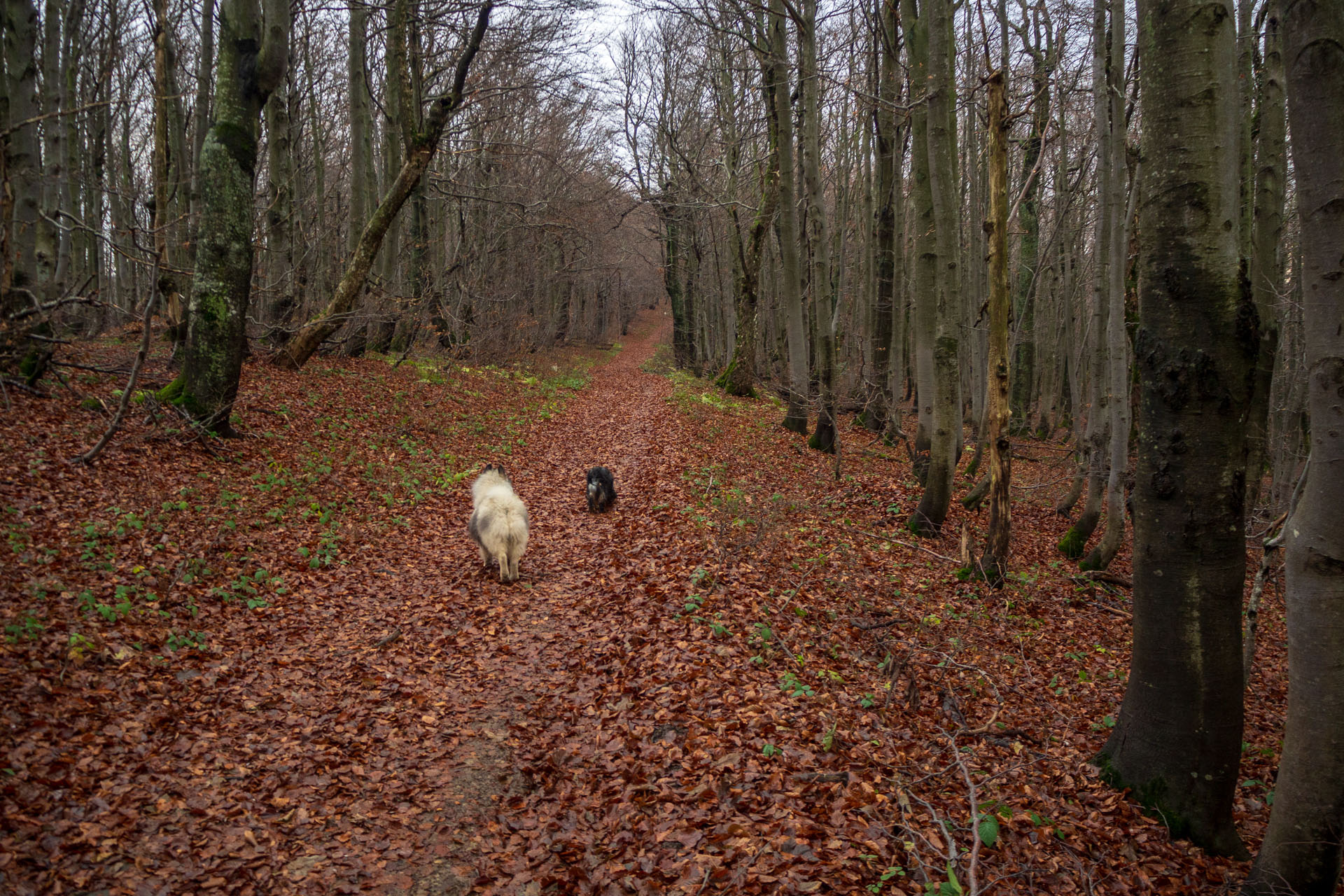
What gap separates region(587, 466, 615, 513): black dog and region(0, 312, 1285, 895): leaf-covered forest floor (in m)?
0.22

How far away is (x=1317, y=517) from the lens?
3.48 metres

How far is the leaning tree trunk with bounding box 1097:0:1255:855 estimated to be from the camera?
409cm

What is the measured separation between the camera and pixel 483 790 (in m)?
4.81

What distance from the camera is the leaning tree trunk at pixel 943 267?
9.88 meters

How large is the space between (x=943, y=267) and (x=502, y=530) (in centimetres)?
745

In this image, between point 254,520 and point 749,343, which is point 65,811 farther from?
point 749,343

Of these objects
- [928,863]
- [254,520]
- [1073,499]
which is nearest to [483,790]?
[928,863]

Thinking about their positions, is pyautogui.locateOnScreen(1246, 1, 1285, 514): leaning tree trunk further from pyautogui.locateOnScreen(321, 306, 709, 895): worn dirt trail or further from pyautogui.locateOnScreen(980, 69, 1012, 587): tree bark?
pyautogui.locateOnScreen(321, 306, 709, 895): worn dirt trail

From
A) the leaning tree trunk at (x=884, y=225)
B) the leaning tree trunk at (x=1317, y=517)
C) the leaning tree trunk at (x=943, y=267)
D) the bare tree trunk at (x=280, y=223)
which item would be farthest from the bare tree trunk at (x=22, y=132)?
the leaning tree trunk at (x=884, y=225)

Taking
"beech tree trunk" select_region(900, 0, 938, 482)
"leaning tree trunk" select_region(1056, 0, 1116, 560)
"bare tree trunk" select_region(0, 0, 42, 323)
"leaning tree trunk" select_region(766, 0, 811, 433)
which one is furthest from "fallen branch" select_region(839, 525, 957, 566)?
"bare tree trunk" select_region(0, 0, 42, 323)

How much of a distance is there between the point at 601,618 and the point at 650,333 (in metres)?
64.2

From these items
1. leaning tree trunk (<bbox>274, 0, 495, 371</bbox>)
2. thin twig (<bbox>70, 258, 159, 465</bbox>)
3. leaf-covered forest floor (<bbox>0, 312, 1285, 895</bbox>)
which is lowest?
leaf-covered forest floor (<bbox>0, 312, 1285, 895</bbox>)

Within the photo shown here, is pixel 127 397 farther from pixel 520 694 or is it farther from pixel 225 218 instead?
pixel 520 694

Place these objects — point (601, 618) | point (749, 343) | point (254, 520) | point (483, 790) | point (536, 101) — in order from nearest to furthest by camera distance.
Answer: point (483, 790)
point (601, 618)
point (254, 520)
point (536, 101)
point (749, 343)
